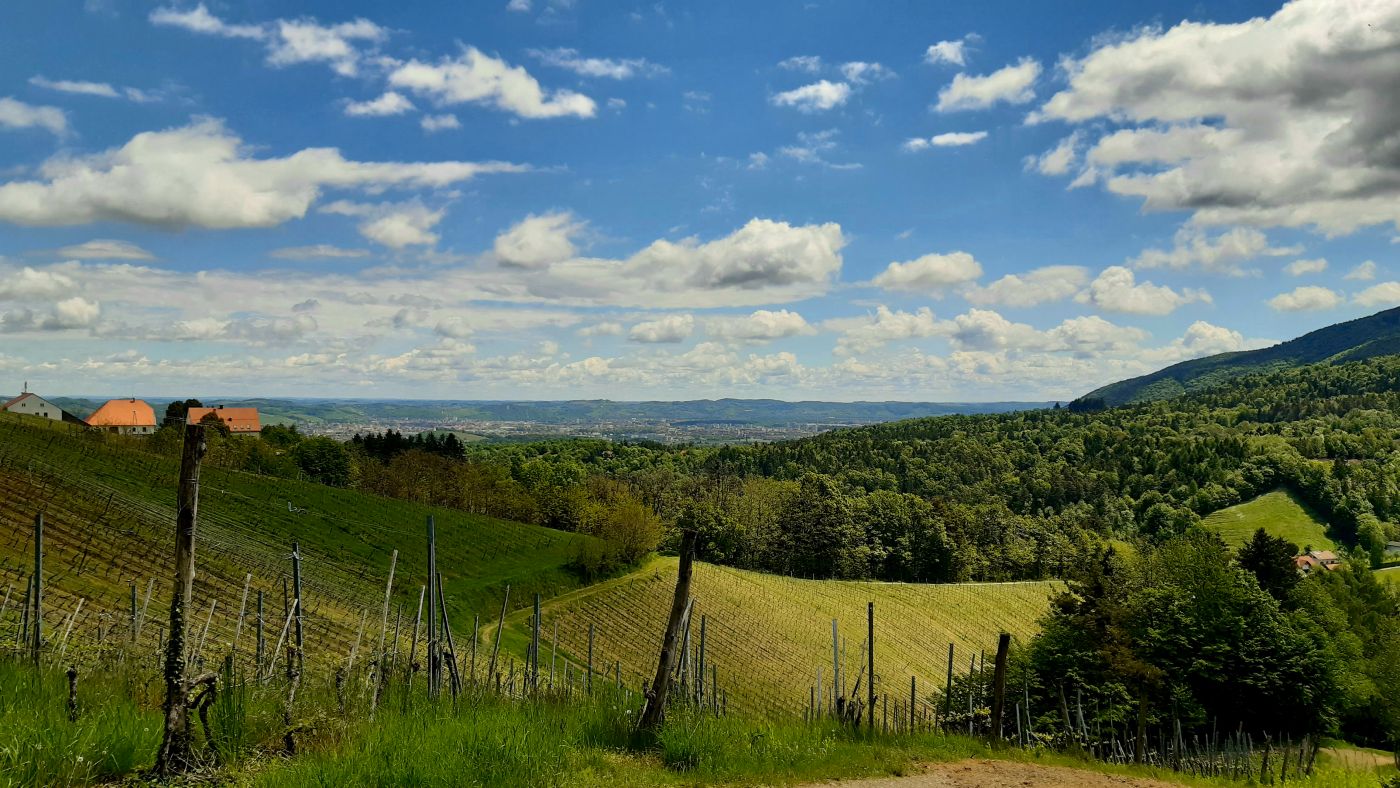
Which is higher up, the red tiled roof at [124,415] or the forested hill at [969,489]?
the red tiled roof at [124,415]

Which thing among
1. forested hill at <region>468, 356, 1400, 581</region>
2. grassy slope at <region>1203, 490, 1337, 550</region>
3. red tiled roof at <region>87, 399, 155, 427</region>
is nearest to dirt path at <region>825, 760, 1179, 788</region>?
forested hill at <region>468, 356, 1400, 581</region>

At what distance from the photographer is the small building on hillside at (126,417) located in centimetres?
11788

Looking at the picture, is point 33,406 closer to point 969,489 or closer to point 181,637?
point 181,637

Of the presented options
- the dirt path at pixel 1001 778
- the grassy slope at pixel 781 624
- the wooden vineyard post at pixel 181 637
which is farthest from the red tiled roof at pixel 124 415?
the dirt path at pixel 1001 778

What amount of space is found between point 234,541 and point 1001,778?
42236 millimetres

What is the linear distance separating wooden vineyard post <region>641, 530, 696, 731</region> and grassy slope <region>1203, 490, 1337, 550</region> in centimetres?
13230

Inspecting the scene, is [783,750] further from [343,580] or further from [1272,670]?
[343,580]

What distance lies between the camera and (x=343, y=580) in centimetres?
4362

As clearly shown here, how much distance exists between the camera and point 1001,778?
1157 centimetres

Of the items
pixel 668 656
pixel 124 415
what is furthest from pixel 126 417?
pixel 668 656

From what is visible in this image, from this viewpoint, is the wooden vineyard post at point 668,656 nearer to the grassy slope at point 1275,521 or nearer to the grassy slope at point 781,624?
the grassy slope at point 781,624

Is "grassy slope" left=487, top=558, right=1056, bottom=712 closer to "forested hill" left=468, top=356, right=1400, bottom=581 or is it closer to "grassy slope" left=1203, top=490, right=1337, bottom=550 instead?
"forested hill" left=468, top=356, right=1400, bottom=581

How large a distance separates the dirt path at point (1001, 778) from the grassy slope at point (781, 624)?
28163mm

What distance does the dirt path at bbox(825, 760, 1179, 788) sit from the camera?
10570 mm
